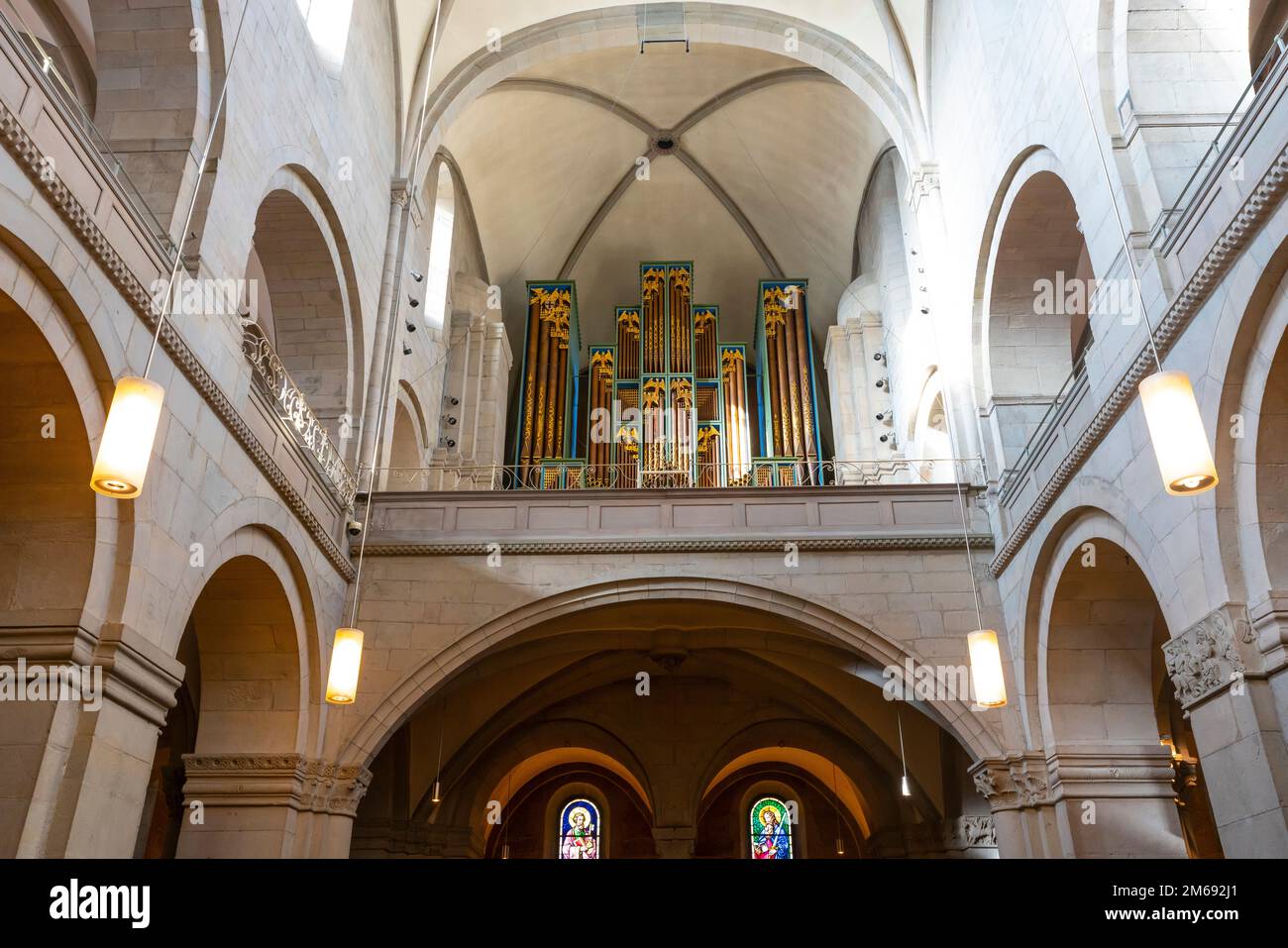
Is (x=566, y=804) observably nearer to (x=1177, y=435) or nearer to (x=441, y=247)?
(x=441, y=247)

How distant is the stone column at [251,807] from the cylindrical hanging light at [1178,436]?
7.07m

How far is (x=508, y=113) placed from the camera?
15.9 metres

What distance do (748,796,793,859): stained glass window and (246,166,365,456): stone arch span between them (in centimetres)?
940

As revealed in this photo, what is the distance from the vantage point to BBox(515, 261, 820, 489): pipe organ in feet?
54.2

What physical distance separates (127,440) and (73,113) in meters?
2.50

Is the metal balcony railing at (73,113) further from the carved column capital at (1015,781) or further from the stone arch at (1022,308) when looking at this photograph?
the carved column capital at (1015,781)

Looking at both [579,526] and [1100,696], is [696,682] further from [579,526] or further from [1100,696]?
[1100,696]

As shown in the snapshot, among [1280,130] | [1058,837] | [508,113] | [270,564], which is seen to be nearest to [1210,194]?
[1280,130]

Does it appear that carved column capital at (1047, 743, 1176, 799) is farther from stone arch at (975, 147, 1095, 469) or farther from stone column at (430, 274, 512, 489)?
stone column at (430, 274, 512, 489)

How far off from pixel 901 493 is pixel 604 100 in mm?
9810

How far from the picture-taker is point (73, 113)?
219 inches

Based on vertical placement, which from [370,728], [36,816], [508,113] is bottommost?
[36,816]

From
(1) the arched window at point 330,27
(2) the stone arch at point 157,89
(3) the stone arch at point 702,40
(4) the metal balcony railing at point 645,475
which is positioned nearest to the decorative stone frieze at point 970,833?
(4) the metal balcony railing at point 645,475

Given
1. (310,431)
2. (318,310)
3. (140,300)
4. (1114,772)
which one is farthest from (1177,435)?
(318,310)
